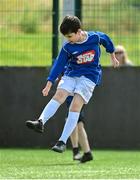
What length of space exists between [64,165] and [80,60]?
4.53ft

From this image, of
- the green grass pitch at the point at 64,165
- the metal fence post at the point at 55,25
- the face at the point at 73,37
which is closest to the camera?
the green grass pitch at the point at 64,165

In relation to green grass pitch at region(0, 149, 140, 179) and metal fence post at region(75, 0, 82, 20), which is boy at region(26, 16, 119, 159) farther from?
metal fence post at region(75, 0, 82, 20)

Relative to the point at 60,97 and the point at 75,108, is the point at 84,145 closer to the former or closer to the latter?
the point at 75,108

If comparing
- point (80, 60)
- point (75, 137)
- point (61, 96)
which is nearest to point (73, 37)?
point (80, 60)

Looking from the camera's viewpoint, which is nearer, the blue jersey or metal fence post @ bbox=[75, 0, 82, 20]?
the blue jersey

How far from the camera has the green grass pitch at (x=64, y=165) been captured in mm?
9375

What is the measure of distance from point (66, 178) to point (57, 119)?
6.04 metres

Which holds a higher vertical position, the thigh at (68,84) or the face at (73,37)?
the face at (73,37)

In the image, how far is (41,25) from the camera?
15625 mm

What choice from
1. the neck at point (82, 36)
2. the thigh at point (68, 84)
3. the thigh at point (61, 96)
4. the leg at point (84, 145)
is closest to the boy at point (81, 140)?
the leg at point (84, 145)

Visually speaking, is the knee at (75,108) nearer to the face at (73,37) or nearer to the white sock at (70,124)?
the white sock at (70,124)

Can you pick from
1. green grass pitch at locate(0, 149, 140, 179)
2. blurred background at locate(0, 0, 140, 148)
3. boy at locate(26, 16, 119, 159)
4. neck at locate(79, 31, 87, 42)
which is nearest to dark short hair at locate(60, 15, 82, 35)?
boy at locate(26, 16, 119, 159)

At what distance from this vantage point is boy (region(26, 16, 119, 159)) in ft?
34.4

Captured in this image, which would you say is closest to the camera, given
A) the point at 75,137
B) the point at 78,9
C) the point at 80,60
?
the point at 80,60
